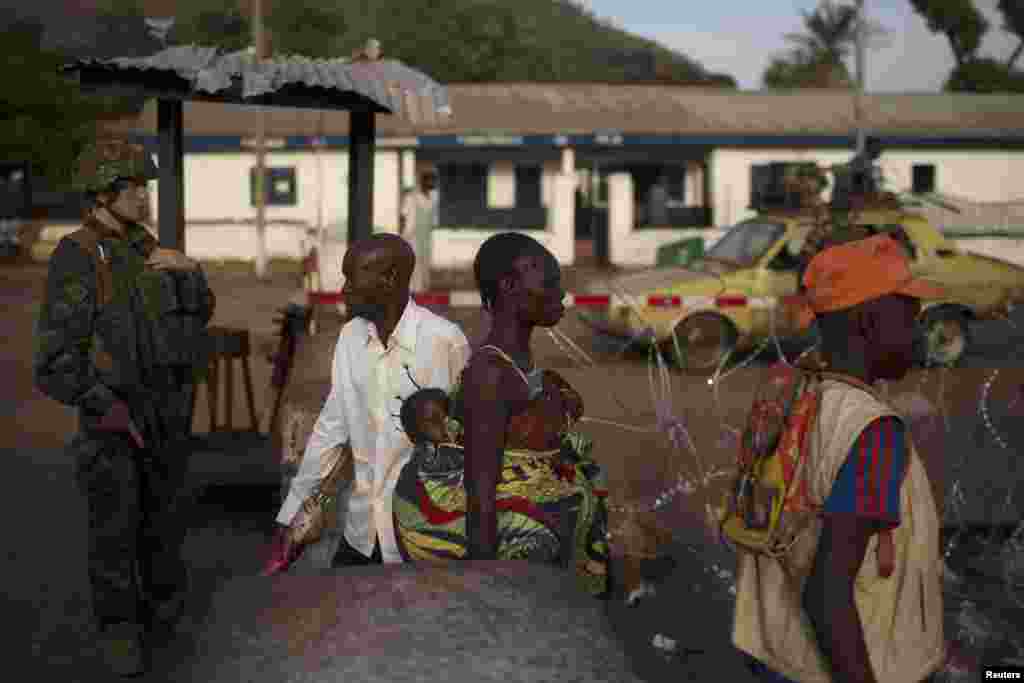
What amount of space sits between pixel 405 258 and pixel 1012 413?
4809 millimetres

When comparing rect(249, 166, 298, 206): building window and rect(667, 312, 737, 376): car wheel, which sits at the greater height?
rect(249, 166, 298, 206): building window

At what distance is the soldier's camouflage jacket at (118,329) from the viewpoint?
482 centimetres

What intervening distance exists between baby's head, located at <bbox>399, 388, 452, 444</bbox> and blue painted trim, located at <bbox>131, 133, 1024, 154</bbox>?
90.5ft

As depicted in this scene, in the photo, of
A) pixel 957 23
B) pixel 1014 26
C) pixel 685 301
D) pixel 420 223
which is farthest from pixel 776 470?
pixel 957 23

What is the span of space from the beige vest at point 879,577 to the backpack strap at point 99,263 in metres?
3.09

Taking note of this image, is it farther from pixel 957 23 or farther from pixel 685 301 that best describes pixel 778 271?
pixel 957 23

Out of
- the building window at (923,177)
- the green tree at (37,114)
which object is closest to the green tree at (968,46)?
Answer: the building window at (923,177)

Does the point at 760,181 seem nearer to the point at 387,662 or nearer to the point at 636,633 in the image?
the point at 636,633

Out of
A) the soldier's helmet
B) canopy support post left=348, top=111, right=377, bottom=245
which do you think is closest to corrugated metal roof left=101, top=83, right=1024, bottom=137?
canopy support post left=348, top=111, right=377, bottom=245

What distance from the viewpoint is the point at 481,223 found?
107ft

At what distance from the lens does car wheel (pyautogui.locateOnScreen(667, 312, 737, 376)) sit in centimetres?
1345

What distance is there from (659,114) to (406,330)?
101 ft

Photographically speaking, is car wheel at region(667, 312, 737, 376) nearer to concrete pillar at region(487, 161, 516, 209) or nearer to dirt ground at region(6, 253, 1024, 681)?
dirt ground at region(6, 253, 1024, 681)

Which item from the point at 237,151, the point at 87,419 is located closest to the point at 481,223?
the point at 237,151
